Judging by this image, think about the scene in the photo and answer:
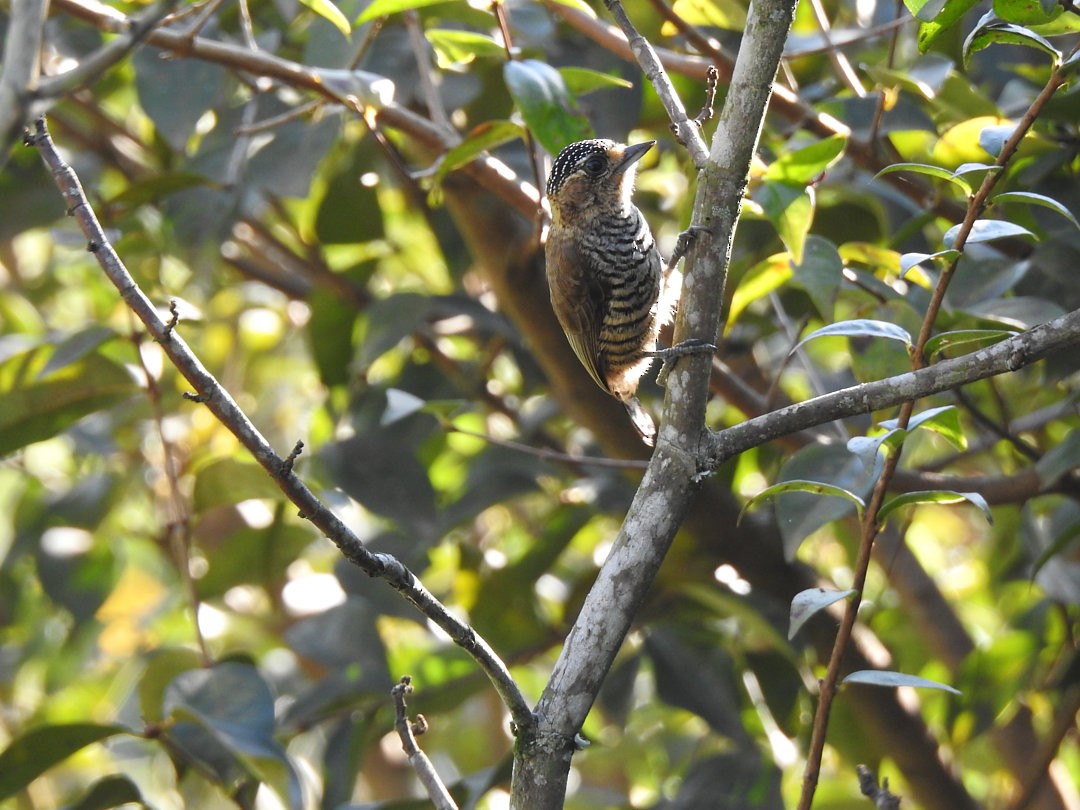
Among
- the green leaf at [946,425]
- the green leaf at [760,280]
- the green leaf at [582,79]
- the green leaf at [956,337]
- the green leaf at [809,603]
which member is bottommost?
the green leaf at [809,603]

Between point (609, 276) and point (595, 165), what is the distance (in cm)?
29

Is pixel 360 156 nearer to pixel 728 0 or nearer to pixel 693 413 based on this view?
pixel 728 0

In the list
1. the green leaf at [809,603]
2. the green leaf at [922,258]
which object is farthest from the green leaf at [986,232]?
the green leaf at [809,603]

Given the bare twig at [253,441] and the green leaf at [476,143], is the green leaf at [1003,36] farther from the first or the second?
the bare twig at [253,441]

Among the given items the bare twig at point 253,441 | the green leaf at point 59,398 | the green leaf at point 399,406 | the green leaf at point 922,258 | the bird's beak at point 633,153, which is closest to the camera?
the bare twig at point 253,441

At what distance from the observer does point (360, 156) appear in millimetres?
3131

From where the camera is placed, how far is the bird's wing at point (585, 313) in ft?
9.00

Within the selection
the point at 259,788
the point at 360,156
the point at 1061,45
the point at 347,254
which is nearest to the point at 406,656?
the point at 259,788

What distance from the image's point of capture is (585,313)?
2834 millimetres

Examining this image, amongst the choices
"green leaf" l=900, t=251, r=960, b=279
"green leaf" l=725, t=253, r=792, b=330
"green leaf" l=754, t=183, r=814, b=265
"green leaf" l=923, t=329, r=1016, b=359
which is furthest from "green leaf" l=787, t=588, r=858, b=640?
"green leaf" l=725, t=253, r=792, b=330

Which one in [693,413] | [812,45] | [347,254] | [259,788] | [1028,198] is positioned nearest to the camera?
[693,413]

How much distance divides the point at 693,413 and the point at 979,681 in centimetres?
168

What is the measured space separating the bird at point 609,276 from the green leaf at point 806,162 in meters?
0.81

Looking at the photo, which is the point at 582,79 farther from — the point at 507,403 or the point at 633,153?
the point at 507,403
